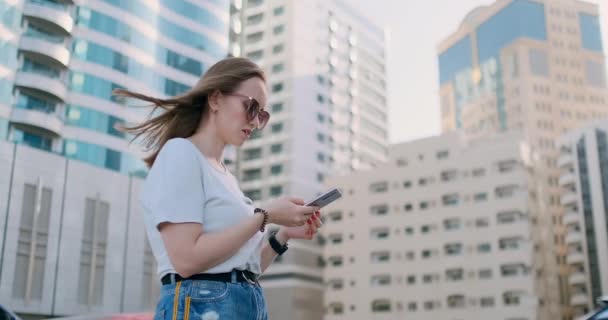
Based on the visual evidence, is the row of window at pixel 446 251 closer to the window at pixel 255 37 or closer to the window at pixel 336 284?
the window at pixel 336 284

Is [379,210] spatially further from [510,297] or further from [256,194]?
[510,297]

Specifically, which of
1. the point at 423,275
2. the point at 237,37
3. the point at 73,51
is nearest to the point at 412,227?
the point at 423,275

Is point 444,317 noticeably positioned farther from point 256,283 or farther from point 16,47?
point 256,283

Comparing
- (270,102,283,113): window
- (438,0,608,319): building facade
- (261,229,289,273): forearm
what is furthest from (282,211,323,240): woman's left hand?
(438,0,608,319): building facade

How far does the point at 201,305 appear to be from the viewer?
77.7 inches

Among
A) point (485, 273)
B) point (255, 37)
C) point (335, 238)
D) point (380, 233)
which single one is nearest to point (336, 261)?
point (335, 238)

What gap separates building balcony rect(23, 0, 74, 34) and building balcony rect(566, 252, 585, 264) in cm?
4876

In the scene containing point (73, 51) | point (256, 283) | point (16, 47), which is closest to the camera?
point (256, 283)

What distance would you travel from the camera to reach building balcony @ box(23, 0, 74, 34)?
3828 cm

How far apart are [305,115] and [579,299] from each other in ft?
101

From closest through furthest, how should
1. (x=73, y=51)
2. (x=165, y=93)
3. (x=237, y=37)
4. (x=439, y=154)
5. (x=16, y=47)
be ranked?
(x=16, y=47)
(x=73, y=51)
(x=165, y=93)
(x=237, y=37)
(x=439, y=154)

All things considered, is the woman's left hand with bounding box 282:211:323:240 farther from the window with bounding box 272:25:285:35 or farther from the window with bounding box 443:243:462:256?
the window with bounding box 272:25:285:35

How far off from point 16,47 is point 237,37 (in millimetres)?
19424

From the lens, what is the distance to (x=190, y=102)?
2.33 meters
